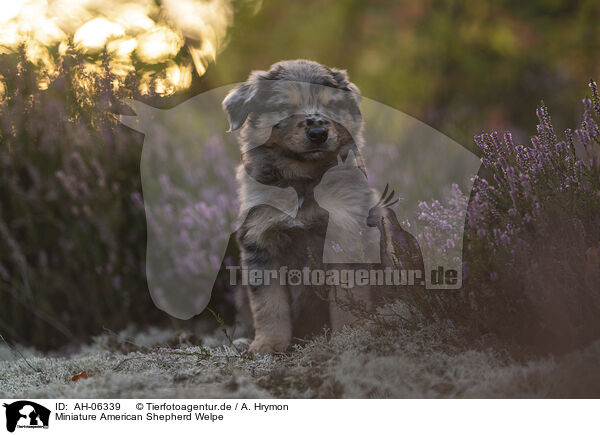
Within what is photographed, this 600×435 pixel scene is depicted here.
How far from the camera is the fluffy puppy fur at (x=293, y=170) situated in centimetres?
315

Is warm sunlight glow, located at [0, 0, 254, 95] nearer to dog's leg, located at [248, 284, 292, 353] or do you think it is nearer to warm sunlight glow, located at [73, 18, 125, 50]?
warm sunlight glow, located at [73, 18, 125, 50]

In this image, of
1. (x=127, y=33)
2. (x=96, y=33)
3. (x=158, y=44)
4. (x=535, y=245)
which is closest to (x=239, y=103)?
(x=158, y=44)

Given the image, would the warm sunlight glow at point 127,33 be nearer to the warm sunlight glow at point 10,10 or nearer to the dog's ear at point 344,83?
the warm sunlight glow at point 10,10

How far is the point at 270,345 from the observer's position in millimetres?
3191

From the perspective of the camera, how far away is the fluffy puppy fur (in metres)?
3.15

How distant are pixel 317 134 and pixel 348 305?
915 mm
